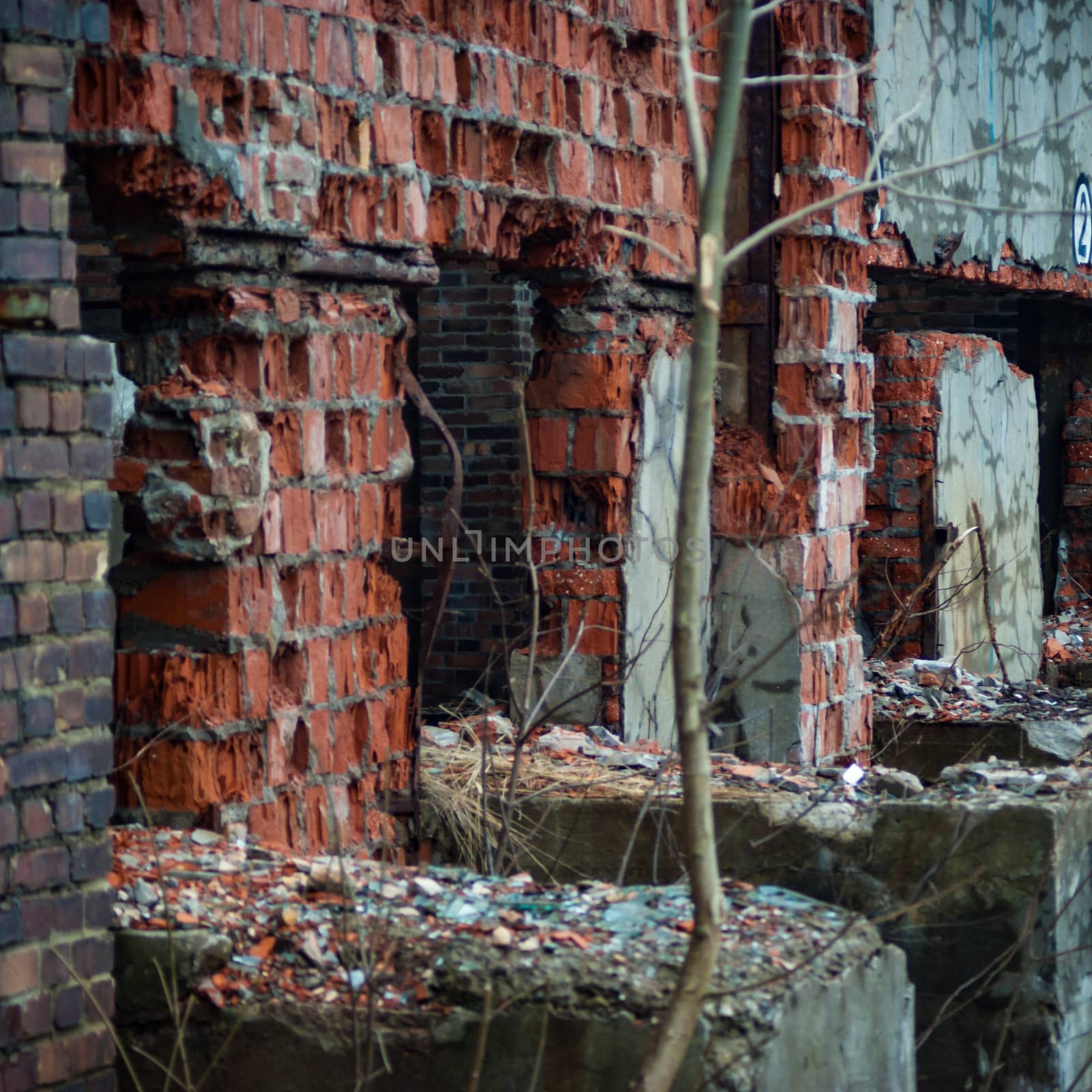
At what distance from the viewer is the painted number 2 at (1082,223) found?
32.6ft

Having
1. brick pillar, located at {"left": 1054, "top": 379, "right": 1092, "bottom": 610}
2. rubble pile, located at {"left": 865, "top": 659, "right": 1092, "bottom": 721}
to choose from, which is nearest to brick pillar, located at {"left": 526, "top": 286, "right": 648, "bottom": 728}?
rubble pile, located at {"left": 865, "top": 659, "right": 1092, "bottom": 721}

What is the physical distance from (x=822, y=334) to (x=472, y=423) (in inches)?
94.5

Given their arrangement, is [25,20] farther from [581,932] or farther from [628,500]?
[628,500]

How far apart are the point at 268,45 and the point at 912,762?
4.16 metres

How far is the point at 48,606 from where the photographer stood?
3453 millimetres

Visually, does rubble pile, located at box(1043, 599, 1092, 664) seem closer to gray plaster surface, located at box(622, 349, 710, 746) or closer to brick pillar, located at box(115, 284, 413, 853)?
gray plaster surface, located at box(622, 349, 710, 746)

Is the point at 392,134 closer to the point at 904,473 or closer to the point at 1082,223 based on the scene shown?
the point at 904,473

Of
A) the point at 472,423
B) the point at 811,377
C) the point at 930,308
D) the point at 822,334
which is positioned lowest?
the point at 472,423

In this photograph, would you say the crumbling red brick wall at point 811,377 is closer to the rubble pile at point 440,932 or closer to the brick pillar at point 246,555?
the brick pillar at point 246,555

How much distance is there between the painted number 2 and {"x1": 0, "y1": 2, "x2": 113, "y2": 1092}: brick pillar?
7.40m

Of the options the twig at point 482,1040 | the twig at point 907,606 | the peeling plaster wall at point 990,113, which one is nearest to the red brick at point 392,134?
the twig at point 482,1040

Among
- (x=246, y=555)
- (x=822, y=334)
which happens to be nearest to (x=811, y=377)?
(x=822, y=334)

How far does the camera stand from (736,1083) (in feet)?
9.77

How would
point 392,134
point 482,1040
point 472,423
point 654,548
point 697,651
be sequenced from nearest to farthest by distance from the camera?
point 697,651 → point 482,1040 → point 392,134 → point 654,548 → point 472,423
